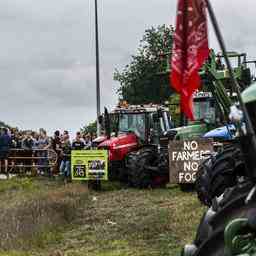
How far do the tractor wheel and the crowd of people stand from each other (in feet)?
14.0

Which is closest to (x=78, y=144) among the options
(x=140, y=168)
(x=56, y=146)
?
(x=56, y=146)

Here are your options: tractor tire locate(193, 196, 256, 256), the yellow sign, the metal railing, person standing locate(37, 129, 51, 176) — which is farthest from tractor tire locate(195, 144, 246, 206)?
person standing locate(37, 129, 51, 176)

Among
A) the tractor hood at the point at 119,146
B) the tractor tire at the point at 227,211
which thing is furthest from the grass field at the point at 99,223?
the tractor tire at the point at 227,211

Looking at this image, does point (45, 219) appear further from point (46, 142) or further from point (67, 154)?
point (46, 142)

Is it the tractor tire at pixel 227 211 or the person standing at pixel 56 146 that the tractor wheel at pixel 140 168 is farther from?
the tractor tire at pixel 227 211

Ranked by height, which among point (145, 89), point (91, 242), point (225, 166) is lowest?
point (91, 242)

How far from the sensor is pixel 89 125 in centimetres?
8875

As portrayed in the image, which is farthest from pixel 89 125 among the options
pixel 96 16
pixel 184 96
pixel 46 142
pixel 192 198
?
pixel 184 96

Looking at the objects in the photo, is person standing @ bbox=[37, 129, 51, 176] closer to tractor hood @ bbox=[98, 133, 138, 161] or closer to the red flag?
tractor hood @ bbox=[98, 133, 138, 161]

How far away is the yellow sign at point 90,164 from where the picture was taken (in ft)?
70.7

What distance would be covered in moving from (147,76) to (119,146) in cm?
3271

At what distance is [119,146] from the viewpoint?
74.7ft

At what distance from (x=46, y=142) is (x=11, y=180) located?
2259 mm

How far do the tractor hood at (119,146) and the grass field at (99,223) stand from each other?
359 cm
